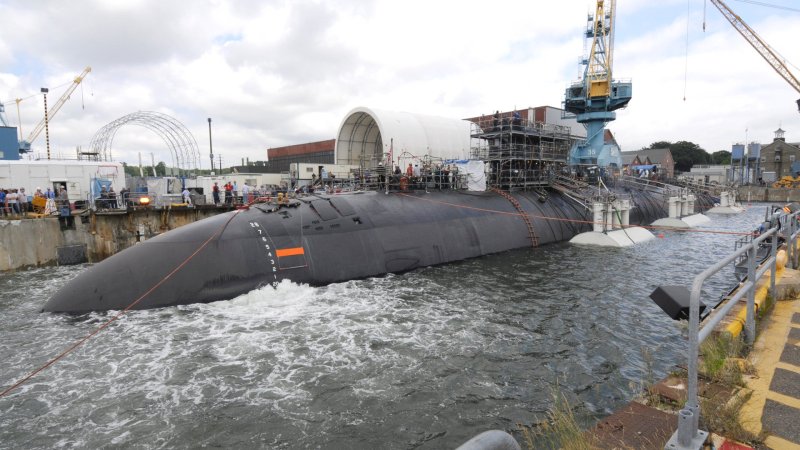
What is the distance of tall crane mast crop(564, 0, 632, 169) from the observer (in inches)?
1519

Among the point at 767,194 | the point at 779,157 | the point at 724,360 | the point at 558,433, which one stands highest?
the point at 779,157

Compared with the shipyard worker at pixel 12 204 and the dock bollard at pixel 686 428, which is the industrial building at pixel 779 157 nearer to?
the dock bollard at pixel 686 428

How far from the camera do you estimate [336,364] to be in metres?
8.88

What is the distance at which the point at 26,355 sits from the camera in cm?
941

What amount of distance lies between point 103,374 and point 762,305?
11842mm

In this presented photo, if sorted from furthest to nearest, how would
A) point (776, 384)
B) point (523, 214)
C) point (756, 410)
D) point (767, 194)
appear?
point (767, 194)
point (523, 214)
point (776, 384)
point (756, 410)

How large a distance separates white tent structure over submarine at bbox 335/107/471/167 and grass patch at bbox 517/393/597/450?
28.0m

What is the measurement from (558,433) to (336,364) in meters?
4.65

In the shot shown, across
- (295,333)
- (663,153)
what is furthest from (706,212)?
(663,153)

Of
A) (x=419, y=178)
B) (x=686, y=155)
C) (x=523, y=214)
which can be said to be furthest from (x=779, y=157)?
(x=419, y=178)

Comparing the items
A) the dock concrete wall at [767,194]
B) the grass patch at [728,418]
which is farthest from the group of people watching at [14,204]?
the dock concrete wall at [767,194]

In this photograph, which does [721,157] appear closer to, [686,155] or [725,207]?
[686,155]

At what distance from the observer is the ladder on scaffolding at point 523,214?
2173cm

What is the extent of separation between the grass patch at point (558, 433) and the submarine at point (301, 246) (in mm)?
8663
